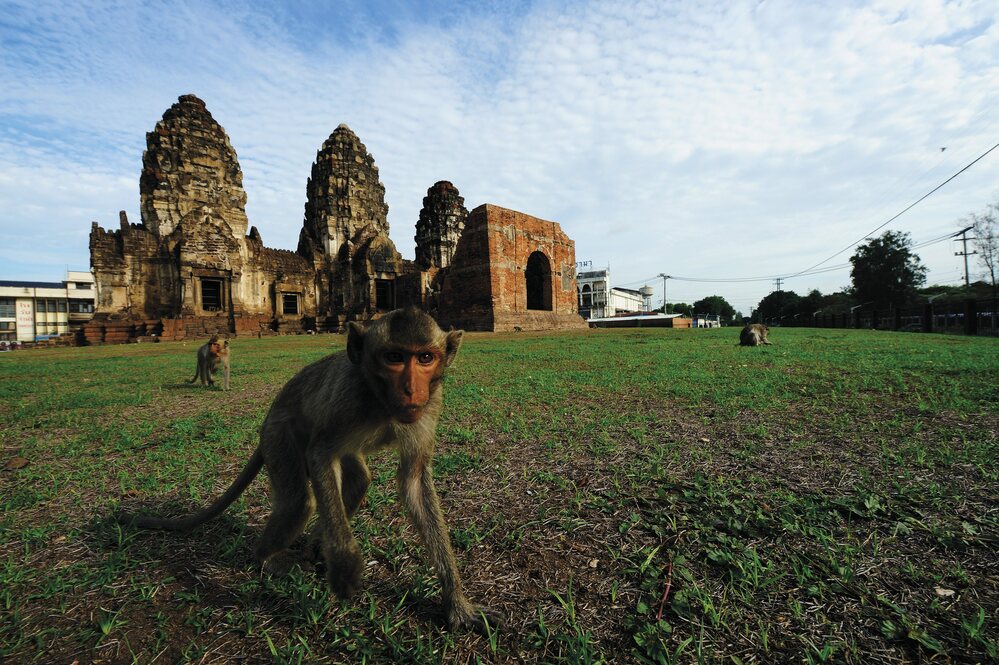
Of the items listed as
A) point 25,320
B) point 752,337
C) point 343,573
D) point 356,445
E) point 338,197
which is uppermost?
point 338,197

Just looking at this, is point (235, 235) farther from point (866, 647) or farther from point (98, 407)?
point (866, 647)

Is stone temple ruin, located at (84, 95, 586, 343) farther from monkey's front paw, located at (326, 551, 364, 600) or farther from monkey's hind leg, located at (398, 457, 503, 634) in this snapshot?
monkey's front paw, located at (326, 551, 364, 600)

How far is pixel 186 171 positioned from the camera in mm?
29688

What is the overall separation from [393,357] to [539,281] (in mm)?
27971

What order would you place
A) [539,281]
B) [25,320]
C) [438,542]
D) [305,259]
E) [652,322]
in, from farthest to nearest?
[25,320] → [652,322] → [305,259] → [539,281] → [438,542]

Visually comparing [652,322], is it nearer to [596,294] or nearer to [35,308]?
[596,294]

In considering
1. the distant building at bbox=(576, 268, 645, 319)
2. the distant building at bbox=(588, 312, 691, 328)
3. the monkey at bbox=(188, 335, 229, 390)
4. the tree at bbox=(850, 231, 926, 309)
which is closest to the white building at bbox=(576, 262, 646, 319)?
the distant building at bbox=(576, 268, 645, 319)

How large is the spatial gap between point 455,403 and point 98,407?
5347 millimetres

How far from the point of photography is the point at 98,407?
20.1ft

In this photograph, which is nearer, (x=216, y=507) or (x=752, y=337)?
(x=216, y=507)

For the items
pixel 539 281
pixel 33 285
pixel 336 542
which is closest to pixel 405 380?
pixel 336 542

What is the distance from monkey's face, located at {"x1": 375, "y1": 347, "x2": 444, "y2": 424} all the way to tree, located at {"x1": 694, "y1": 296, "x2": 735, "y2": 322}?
394 feet

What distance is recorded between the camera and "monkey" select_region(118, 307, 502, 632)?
1.86 meters

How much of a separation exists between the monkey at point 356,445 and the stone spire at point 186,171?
34919mm
